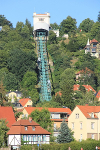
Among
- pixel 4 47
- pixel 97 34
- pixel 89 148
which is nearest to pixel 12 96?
pixel 4 47

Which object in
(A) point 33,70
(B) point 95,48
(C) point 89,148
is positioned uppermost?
(B) point 95,48

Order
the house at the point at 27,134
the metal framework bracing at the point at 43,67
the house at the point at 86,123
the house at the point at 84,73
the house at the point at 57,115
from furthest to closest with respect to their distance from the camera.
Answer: the house at the point at 84,73
the metal framework bracing at the point at 43,67
the house at the point at 57,115
the house at the point at 86,123
the house at the point at 27,134

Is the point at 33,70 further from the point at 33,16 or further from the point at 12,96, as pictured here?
the point at 33,16

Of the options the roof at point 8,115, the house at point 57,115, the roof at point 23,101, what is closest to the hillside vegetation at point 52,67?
the roof at point 23,101

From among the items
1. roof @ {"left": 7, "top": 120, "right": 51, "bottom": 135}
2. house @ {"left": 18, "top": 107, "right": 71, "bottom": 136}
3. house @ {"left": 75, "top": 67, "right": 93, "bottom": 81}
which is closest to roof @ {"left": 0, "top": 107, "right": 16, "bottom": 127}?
roof @ {"left": 7, "top": 120, "right": 51, "bottom": 135}

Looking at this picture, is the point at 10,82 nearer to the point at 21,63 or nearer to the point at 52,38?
the point at 21,63

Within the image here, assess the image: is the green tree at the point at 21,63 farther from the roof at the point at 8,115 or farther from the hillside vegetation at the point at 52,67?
the roof at the point at 8,115
